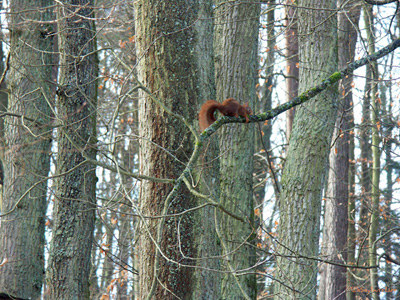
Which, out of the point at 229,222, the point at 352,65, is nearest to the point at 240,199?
the point at 229,222

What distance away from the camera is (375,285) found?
938cm

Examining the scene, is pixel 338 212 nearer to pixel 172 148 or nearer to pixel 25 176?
pixel 25 176

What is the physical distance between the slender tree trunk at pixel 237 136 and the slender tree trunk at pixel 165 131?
2.06m

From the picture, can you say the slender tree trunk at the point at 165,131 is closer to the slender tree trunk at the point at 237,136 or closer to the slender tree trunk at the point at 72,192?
the slender tree trunk at the point at 72,192

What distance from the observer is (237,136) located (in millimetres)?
5574

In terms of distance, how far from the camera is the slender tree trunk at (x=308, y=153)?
5.61 m

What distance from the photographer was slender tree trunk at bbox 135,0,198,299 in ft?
10.2

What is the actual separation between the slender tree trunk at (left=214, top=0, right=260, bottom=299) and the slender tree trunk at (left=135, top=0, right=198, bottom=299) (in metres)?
2.06

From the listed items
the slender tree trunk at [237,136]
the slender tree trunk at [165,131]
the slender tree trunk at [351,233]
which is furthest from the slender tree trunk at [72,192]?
the slender tree trunk at [351,233]

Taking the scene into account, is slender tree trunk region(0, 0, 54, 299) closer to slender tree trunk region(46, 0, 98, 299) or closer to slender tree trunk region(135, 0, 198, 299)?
slender tree trunk region(46, 0, 98, 299)

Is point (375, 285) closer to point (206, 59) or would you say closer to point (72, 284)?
point (72, 284)

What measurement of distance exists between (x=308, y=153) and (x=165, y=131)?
2.98 meters

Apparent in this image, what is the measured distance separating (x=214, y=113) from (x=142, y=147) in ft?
2.10

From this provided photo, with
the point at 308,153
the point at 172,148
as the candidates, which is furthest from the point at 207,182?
the point at 308,153
